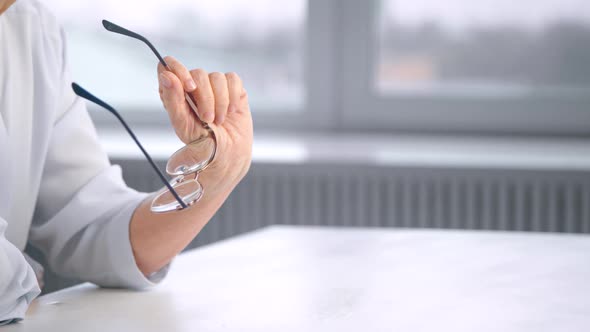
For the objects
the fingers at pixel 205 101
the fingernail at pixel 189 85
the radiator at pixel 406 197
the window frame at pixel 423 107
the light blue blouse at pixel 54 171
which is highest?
the fingernail at pixel 189 85

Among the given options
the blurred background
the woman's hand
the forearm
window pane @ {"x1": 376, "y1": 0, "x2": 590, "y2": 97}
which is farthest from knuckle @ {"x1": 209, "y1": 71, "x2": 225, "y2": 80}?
window pane @ {"x1": 376, "y1": 0, "x2": 590, "y2": 97}

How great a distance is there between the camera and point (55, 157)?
117 centimetres

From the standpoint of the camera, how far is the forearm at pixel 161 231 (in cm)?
105

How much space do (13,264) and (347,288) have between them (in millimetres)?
368

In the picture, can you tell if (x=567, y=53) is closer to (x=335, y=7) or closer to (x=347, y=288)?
(x=335, y=7)

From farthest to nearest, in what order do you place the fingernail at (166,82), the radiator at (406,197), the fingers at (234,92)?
the radiator at (406,197) → the fingers at (234,92) → the fingernail at (166,82)

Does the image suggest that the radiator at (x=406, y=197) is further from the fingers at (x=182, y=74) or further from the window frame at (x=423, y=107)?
the fingers at (x=182, y=74)

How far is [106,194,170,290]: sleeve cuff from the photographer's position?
1.00 m

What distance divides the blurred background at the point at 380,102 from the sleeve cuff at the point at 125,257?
1.17m

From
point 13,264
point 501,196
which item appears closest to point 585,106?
point 501,196

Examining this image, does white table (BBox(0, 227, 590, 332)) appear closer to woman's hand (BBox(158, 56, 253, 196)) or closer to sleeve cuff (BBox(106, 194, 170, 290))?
sleeve cuff (BBox(106, 194, 170, 290))

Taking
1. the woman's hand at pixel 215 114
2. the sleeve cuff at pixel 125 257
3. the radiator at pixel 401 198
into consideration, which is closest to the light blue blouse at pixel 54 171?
the sleeve cuff at pixel 125 257

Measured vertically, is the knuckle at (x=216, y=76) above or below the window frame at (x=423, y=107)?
above

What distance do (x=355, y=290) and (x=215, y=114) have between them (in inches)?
10.0
